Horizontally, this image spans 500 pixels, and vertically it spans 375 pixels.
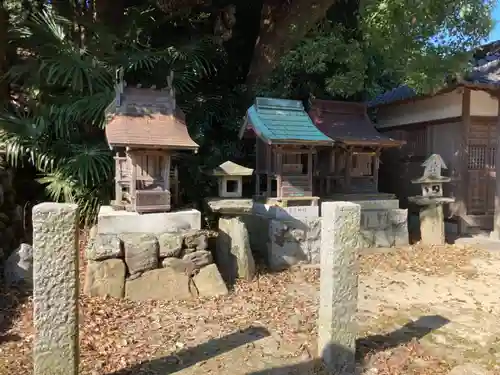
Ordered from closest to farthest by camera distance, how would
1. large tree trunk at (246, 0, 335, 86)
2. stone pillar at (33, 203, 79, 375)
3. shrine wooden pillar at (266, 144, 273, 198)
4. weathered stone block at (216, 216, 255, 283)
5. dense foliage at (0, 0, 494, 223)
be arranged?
stone pillar at (33, 203, 79, 375) → weathered stone block at (216, 216, 255, 283) → dense foliage at (0, 0, 494, 223) → shrine wooden pillar at (266, 144, 273, 198) → large tree trunk at (246, 0, 335, 86)

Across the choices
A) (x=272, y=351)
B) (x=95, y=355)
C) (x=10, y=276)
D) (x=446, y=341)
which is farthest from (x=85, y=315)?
(x=446, y=341)

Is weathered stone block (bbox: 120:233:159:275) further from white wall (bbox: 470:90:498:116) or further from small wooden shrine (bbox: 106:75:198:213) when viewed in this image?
white wall (bbox: 470:90:498:116)

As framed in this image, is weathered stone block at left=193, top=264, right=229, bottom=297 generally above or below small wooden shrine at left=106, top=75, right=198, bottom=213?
below

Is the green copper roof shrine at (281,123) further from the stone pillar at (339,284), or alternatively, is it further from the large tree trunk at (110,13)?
the large tree trunk at (110,13)

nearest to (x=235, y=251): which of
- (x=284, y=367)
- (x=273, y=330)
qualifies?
(x=273, y=330)

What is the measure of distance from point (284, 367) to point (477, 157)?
7893 millimetres

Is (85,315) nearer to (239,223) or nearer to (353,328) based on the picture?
(239,223)

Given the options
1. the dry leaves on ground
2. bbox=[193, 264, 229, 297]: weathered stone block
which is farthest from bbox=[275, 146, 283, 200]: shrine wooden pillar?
bbox=[193, 264, 229, 297]: weathered stone block

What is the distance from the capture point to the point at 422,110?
34.7 feet

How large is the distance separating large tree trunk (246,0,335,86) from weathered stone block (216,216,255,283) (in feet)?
13.1

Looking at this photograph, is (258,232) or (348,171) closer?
(258,232)

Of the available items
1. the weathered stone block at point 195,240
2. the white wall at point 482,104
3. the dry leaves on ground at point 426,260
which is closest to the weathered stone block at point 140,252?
the weathered stone block at point 195,240

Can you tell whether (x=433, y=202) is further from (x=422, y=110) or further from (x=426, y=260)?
(x=422, y=110)

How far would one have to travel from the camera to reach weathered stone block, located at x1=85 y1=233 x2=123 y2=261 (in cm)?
543
